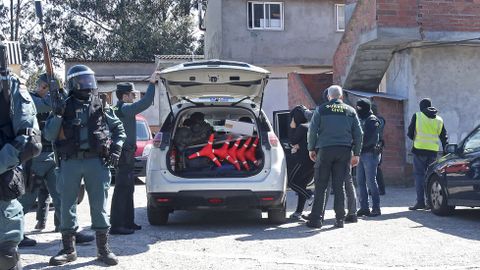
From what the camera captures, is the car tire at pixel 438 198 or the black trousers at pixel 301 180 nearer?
the black trousers at pixel 301 180

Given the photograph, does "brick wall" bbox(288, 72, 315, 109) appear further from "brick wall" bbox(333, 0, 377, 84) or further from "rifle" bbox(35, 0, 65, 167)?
"rifle" bbox(35, 0, 65, 167)

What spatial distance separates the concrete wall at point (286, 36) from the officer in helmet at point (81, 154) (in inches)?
707

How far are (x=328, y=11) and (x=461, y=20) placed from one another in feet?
37.4

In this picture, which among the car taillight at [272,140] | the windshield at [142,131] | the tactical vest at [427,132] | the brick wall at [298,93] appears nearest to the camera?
the car taillight at [272,140]

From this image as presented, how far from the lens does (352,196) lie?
8.96 meters

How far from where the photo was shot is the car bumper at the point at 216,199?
320 inches

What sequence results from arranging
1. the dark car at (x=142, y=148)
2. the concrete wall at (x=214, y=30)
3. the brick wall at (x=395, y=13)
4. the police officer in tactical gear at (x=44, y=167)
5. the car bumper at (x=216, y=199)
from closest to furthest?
the police officer in tactical gear at (x=44, y=167)
the car bumper at (x=216, y=199)
the brick wall at (x=395, y=13)
the dark car at (x=142, y=148)
the concrete wall at (x=214, y=30)

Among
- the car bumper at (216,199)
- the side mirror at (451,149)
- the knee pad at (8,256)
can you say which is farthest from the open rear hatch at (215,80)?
the knee pad at (8,256)

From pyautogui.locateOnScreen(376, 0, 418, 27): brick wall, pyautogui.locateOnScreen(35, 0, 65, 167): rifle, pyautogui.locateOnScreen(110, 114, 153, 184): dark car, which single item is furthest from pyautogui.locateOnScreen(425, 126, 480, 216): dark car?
pyautogui.locateOnScreen(110, 114, 153, 184): dark car

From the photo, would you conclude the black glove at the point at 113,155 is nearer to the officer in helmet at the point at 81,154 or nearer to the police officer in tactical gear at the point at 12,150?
the officer in helmet at the point at 81,154

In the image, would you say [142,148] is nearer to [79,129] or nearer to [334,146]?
[334,146]

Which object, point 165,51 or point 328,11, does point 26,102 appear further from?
point 165,51

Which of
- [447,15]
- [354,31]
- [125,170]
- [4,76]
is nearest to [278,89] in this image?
[354,31]

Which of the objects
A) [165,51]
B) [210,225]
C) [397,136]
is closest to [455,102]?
[397,136]
